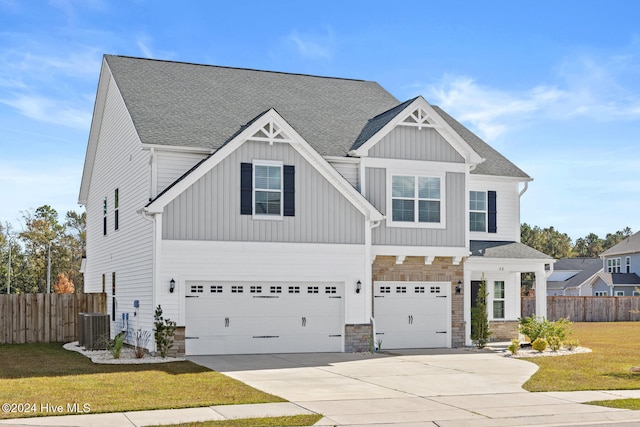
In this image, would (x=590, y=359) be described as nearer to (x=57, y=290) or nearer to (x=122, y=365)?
(x=122, y=365)

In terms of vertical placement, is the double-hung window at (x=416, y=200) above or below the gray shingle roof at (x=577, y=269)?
above

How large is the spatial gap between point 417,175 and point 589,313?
100 feet

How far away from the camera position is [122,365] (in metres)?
20.6

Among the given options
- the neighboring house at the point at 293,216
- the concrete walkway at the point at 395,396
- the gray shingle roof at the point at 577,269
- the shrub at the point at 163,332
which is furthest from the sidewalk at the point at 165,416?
the gray shingle roof at the point at 577,269

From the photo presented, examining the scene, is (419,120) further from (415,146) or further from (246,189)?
(246,189)

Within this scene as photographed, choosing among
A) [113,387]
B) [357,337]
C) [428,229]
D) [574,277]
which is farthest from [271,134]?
[574,277]

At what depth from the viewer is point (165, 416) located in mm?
12898

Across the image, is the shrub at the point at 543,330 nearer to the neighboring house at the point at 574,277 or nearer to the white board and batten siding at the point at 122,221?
the white board and batten siding at the point at 122,221

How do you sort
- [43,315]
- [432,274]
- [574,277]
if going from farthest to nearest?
[574,277] → [43,315] → [432,274]

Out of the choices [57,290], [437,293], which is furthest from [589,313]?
[57,290]

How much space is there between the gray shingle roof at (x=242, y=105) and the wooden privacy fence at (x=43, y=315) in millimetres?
8272

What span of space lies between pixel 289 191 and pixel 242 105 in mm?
5275

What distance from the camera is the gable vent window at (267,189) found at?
24.2m

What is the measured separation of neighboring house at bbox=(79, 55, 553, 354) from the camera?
2383 cm
